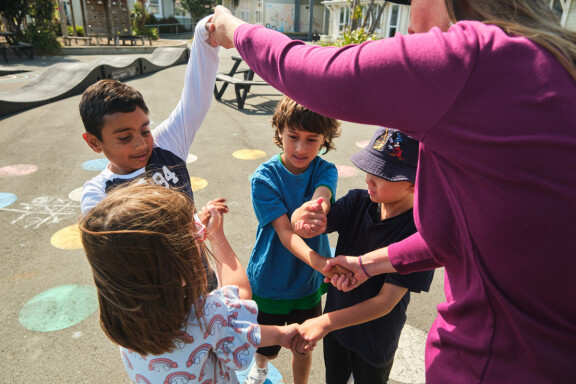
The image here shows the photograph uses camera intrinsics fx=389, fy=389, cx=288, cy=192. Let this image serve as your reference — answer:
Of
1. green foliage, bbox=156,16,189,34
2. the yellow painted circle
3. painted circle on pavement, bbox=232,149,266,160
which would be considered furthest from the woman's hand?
green foliage, bbox=156,16,189,34

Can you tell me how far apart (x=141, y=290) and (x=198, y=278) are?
7.0 inches

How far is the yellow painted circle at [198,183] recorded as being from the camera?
4.77 meters

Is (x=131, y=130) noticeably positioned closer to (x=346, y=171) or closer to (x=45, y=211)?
(x=45, y=211)

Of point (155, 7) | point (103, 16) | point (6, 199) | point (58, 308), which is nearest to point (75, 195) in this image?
point (6, 199)

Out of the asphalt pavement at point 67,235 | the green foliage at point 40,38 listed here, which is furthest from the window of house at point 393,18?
the asphalt pavement at point 67,235

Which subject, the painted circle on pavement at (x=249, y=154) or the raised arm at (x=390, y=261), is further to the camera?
the painted circle on pavement at (x=249, y=154)

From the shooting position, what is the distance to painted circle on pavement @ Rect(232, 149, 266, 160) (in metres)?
5.92

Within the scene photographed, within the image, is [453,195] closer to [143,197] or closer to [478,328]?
[478,328]

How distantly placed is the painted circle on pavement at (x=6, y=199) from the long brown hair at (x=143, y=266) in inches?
155

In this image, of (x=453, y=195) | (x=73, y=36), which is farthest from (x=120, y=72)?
(x=73, y=36)

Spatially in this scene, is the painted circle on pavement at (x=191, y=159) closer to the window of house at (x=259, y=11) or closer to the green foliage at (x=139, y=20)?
the green foliage at (x=139, y=20)

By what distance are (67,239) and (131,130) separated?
2.40 m

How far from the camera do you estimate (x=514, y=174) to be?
76 cm

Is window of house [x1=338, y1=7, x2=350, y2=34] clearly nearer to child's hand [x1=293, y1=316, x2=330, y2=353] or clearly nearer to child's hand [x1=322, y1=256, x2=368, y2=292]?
child's hand [x1=322, y1=256, x2=368, y2=292]
